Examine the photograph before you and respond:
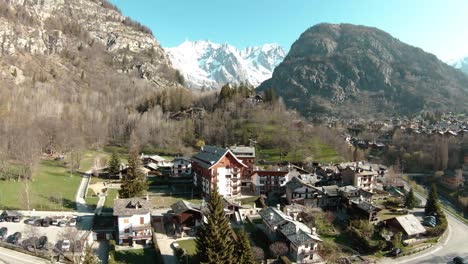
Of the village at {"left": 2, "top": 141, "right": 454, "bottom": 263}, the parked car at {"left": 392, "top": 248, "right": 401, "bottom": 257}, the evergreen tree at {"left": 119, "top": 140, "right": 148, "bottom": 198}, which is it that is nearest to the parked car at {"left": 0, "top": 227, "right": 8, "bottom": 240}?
the village at {"left": 2, "top": 141, "right": 454, "bottom": 263}

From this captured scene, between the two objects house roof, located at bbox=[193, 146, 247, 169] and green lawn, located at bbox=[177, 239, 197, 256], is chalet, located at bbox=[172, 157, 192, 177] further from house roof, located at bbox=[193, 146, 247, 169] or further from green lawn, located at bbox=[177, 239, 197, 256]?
green lawn, located at bbox=[177, 239, 197, 256]

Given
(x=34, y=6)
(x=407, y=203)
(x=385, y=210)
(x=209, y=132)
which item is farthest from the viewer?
(x=34, y=6)

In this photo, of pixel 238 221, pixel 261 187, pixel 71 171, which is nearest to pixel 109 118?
pixel 71 171

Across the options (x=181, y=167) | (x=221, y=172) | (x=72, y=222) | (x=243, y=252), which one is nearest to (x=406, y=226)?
(x=243, y=252)

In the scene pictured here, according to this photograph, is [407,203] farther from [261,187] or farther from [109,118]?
[109,118]

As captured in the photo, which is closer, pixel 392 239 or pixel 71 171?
pixel 392 239

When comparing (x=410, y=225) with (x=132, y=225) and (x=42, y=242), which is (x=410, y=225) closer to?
(x=132, y=225)
